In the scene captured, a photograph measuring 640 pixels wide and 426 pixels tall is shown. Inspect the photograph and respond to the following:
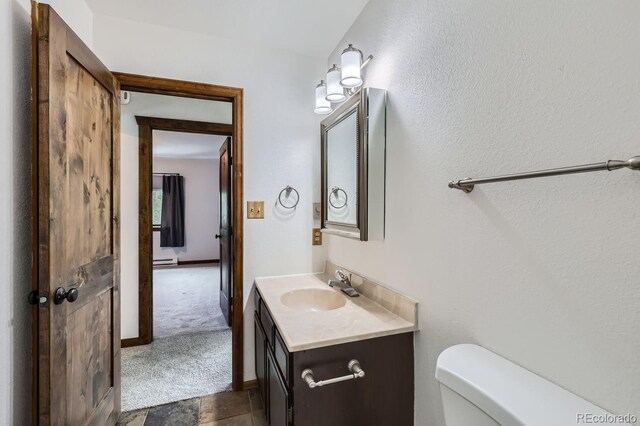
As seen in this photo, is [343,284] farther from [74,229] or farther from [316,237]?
[74,229]

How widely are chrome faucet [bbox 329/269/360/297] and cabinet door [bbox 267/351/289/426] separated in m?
0.52

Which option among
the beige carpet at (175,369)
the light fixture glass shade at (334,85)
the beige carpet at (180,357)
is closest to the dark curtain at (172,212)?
the beige carpet at (180,357)

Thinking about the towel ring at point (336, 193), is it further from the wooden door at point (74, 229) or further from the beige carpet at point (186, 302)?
the beige carpet at point (186, 302)

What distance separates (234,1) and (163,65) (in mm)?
619

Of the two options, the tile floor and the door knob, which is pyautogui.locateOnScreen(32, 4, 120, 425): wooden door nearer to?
the door knob

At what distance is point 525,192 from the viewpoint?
82 centimetres

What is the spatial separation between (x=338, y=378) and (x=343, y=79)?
1.40 meters

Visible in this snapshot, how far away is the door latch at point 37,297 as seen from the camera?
1.07 meters

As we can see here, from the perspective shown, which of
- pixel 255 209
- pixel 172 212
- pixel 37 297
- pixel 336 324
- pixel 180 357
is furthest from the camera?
pixel 172 212

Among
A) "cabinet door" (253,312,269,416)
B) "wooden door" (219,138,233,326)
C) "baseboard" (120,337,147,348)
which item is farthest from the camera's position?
"wooden door" (219,138,233,326)

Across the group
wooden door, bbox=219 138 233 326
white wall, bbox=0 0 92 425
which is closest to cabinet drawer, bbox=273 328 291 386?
white wall, bbox=0 0 92 425

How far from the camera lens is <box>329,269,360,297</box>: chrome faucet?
165cm

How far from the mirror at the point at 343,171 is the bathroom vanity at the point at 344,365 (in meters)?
0.50

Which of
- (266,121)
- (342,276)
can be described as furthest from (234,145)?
(342,276)
